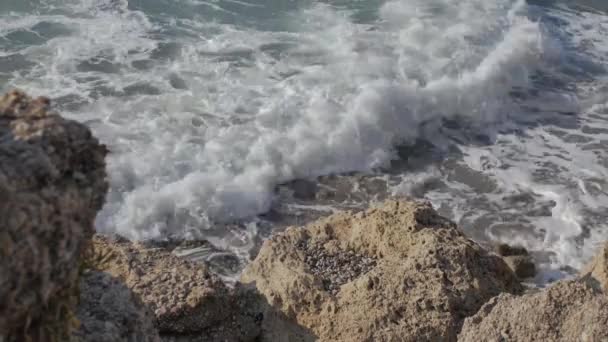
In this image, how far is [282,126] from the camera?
998cm

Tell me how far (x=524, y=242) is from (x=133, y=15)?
779 cm

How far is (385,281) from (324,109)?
585cm

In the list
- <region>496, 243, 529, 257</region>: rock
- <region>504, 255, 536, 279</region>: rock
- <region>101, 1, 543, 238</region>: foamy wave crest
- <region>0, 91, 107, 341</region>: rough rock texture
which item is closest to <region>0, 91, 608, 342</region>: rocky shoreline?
<region>0, 91, 107, 341</region>: rough rock texture

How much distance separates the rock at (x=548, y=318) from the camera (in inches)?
132

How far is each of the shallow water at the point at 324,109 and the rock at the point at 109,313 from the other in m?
4.56

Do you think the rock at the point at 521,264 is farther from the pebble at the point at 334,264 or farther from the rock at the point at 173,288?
the rock at the point at 173,288

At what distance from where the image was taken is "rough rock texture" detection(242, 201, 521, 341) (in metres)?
4.55

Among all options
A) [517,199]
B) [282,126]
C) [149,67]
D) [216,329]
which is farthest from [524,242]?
[149,67]

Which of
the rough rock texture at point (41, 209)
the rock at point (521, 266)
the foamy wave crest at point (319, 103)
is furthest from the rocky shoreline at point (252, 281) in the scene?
the foamy wave crest at point (319, 103)

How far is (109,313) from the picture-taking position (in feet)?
9.07

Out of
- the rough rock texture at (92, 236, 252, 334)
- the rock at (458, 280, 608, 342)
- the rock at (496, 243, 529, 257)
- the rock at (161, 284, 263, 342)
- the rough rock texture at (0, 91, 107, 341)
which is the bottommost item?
the rock at (496, 243, 529, 257)

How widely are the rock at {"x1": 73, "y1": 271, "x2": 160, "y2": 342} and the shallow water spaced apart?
4556 mm

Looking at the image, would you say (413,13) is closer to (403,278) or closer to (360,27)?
(360,27)

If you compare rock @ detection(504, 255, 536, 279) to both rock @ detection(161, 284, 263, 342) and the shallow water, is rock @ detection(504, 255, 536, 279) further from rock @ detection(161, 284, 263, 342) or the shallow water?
rock @ detection(161, 284, 263, 342)
